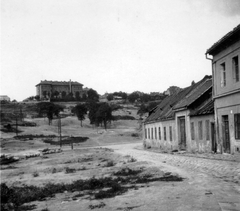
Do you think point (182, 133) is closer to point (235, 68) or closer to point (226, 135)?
point (226, 135)

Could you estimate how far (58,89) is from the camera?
453 feet

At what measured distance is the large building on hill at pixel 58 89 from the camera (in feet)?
434

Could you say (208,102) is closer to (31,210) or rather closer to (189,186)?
(189,186)

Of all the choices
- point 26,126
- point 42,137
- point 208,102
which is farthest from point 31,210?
point 26,126

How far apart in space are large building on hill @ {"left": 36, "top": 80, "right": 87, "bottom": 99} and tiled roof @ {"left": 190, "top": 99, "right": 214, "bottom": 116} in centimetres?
Result: 10905

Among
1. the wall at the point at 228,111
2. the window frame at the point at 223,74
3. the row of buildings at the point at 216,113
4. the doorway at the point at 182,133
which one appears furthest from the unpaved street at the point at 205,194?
the doorway at the point at 182,133

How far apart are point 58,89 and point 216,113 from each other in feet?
407

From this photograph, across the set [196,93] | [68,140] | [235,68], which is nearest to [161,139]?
[196,93]

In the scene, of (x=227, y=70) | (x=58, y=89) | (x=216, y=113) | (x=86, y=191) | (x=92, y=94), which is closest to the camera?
(x=86, y=191)

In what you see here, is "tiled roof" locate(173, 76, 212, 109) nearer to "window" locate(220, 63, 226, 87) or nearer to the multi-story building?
the multi-story building

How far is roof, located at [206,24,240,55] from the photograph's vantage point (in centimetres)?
1537

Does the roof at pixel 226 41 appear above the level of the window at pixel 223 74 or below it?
above

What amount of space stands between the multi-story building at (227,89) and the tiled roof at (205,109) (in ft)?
4.83

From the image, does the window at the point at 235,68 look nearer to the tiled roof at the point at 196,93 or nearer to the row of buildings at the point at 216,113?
the row of buildings at the point at 216,113
